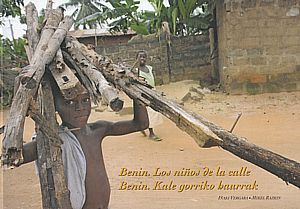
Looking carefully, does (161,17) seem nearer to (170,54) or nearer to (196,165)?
(170,54)

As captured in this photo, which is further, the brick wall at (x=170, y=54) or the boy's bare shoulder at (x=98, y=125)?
the brick wall at (x=170, y=54)

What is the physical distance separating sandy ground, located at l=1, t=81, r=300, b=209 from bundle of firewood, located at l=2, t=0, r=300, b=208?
665 mm

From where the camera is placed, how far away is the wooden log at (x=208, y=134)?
1.78m

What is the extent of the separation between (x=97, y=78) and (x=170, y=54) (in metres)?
9.64

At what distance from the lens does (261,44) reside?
32.8 feet

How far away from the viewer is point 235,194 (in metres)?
4.39

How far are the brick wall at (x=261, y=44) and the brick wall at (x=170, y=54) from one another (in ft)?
5.28

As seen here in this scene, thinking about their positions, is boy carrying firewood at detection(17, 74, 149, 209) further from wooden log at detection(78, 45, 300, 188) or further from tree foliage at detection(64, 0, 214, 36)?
tree foliage at detection(64, 0, 214, 36)

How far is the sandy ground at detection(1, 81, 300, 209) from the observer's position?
4227 millimetres

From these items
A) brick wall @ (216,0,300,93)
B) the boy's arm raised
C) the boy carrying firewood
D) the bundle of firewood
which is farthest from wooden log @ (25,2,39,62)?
brick wall @ (216,0,300,93)

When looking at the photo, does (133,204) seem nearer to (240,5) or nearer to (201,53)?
(240,5)

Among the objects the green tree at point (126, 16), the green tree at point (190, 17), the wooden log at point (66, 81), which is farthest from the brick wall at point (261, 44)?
the wooden log at point (66, 81)

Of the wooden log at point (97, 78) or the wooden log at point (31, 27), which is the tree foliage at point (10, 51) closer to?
the wooden log at point (31, 27)

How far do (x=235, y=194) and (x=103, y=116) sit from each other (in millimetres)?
5081
